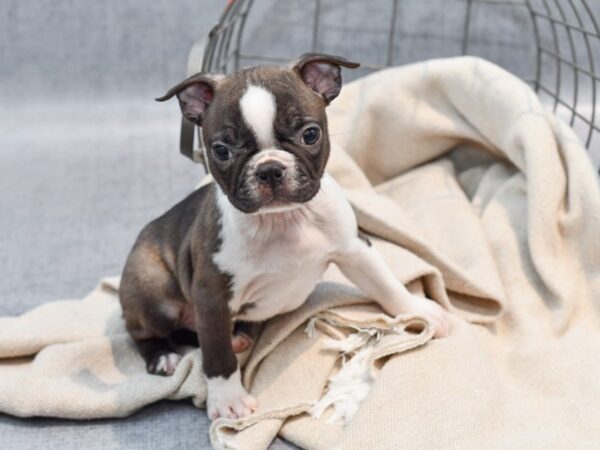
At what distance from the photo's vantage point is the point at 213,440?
2307mm

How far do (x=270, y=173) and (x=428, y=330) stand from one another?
764 mm

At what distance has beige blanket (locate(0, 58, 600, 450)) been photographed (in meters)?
2.29

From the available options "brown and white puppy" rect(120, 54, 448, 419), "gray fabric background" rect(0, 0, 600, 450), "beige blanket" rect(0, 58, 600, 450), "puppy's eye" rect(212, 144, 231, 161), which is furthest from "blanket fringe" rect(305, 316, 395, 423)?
"gray fabric background" rect(0, 0, 600, 450)

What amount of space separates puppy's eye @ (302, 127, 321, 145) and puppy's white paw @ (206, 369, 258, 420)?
0.72 meters

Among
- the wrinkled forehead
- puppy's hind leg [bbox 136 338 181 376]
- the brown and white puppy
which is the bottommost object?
puppy's hind leg [bbox 136 338 181 376]

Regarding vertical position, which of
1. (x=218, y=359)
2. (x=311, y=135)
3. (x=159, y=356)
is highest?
(x=311, y=135)

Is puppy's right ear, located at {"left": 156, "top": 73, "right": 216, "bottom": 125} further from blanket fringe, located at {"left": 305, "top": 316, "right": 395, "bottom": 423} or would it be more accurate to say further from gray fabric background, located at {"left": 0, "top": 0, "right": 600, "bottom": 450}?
→ gray fabric background, located at {"left": 0, "top": 0, "right": 600, "bottom": 450}

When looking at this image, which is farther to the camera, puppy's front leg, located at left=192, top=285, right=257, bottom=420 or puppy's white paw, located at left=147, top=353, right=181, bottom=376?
puppy's white paw, located at left=147, top=353, right=181, bottom=376

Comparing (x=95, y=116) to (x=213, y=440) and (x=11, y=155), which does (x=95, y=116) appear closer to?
(x=11, y=155)

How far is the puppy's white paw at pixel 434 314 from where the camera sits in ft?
8.26

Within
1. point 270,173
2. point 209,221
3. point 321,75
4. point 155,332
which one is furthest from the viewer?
point 155,332

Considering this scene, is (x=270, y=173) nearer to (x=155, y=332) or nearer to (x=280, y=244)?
(x=280, y=244)

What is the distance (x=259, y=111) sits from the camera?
2.04 metres

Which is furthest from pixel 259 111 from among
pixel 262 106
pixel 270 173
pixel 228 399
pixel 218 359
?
pixel 228 399
